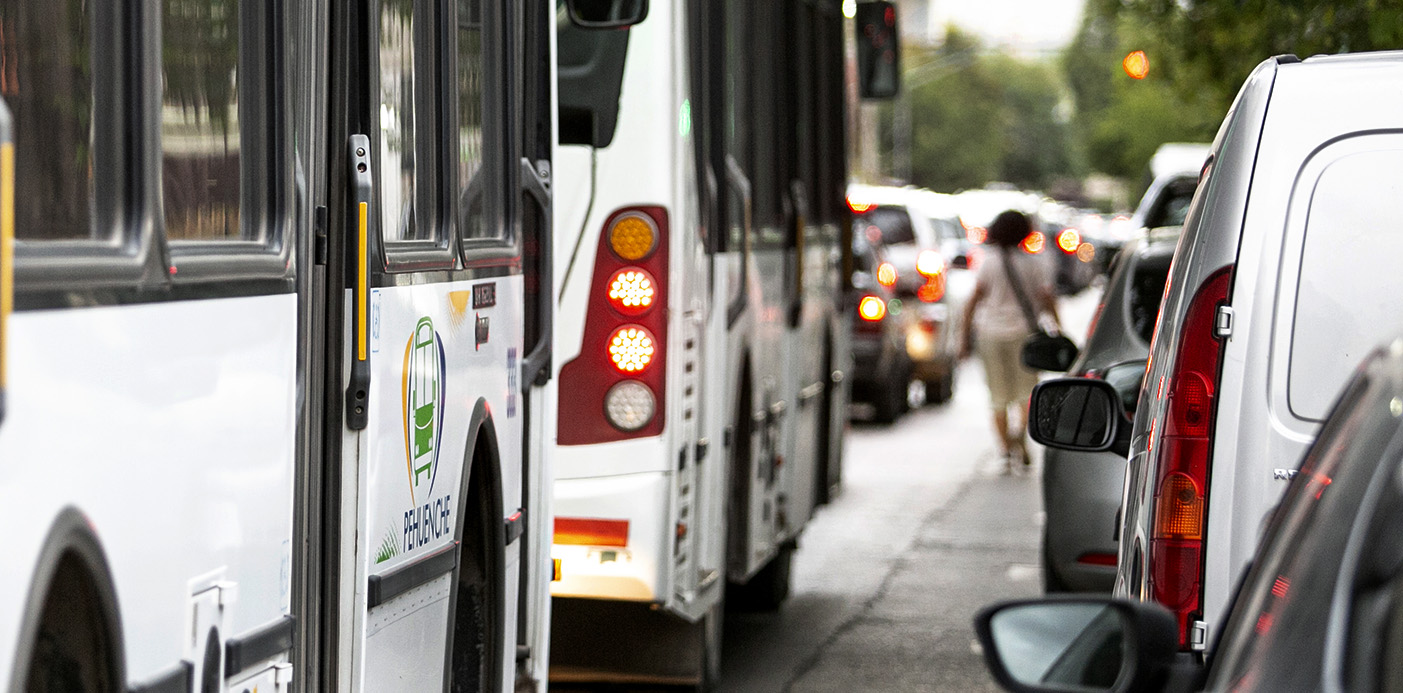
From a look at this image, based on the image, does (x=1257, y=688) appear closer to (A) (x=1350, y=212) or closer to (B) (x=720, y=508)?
(A) (x=1350, y=212)

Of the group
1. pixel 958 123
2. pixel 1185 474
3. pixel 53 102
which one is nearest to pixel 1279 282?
pixel 1185 474

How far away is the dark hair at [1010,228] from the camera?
580 inches

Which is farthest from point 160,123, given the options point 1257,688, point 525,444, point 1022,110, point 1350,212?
point 1022,110

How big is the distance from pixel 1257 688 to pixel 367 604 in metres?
2.19

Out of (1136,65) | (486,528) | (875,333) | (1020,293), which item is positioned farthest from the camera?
(1136,65)

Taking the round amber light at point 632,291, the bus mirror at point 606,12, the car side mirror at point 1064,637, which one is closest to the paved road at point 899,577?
the round amber light at point 632,291

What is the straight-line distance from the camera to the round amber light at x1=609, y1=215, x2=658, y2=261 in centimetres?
685

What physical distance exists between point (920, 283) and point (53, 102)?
719 inches

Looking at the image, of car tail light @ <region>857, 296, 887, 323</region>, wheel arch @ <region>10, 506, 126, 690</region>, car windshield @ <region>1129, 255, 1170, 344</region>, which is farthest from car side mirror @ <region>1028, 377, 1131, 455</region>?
car tail light @ <region>857, 296, 887, 323</region>

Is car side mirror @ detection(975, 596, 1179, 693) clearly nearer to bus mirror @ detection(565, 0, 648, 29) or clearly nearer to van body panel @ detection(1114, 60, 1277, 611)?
van body panel @ detection(1114, 60, 1277, 611)

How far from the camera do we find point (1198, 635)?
4.12 m

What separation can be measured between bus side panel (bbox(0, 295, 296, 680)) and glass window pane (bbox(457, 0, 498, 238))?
4.47ft

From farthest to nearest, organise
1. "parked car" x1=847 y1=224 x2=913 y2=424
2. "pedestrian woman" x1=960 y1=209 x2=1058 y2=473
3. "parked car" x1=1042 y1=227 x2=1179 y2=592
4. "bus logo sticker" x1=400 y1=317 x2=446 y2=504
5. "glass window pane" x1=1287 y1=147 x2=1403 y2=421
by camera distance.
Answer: "parked car" x1=847 y1=224 x2=913 y2=424 → "pedestrian woman" x1=960 y1=209 x2=1058 y2=473 → "parked car" x1=1042 y1=227 x2=1179 y2=592 → "bus logo sticker" x1=400 y1=317 x2=446 y2=504 → "glass window pane" x1=1287 y1=147 x2=1403 y2=421

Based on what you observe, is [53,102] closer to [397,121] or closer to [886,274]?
[397,121]
